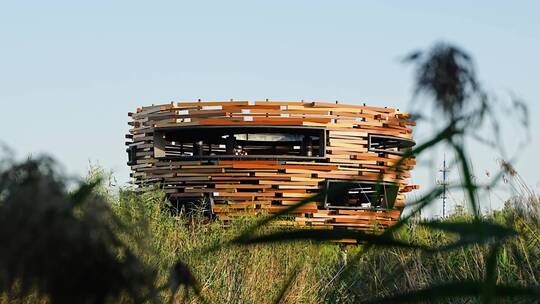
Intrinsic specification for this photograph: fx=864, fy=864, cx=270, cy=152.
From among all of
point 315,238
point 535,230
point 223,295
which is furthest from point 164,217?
point 315,238

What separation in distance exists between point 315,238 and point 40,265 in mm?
406

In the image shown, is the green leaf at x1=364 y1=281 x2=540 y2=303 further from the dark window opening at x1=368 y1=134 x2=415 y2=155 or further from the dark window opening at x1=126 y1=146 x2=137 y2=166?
the dark window opening at x1=126 y1=146 x2=137 y2=166

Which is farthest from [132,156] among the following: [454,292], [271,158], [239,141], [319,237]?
[454,292]

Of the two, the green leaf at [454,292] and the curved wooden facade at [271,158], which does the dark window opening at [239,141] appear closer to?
the curved wooden facade at [271,158]

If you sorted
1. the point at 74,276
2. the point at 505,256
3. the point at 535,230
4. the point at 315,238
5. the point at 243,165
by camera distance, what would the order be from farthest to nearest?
the point at 243,165 < the point at 505,256 < the point at 535,230 < the point at 315,238 < the point at 74,276

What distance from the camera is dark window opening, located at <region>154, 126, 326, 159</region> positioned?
1590cm

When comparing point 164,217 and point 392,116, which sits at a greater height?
point 392,116

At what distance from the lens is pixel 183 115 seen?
15.7 metres

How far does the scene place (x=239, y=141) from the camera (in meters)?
19.3

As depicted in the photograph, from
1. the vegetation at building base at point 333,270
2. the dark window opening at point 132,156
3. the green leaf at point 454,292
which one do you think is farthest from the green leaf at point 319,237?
the dark window opening at point 132,156

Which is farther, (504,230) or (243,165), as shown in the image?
(243,165)

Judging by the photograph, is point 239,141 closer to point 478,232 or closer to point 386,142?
point 386,142

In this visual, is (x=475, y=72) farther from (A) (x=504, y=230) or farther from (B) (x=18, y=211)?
(B) (x=18, y=211)

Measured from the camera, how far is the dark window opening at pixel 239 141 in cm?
1590
